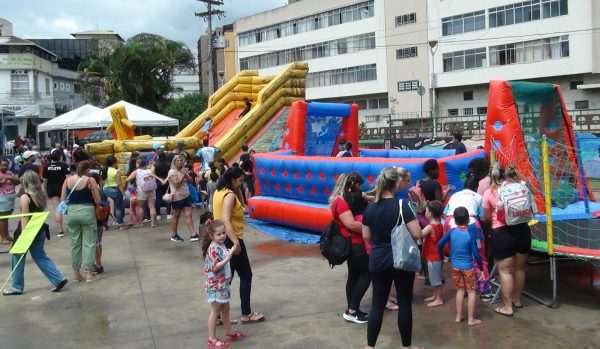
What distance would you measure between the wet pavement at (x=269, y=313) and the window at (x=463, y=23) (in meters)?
31.1

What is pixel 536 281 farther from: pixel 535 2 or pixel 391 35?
pixel 391 35

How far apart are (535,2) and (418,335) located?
3235 centimetres

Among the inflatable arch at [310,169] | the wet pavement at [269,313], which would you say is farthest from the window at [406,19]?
the wet pavement at [269,313]

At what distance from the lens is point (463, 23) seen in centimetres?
3634

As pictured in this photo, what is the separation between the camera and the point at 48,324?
5.77 metres

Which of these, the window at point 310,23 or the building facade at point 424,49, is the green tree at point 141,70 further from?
the building facade at point 424,49

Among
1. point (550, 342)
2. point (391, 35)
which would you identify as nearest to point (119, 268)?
point (550, 342)

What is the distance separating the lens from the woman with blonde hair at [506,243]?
5516 millimetres

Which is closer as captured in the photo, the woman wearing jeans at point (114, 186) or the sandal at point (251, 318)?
the sandal at point (251, 318)

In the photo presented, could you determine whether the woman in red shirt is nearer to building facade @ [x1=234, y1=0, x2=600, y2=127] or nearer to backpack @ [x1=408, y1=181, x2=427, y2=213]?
backpack @ [x1=408, y1=181, x2=427, y2=213]

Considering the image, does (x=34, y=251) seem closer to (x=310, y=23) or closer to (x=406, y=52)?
(x=406, y=52)

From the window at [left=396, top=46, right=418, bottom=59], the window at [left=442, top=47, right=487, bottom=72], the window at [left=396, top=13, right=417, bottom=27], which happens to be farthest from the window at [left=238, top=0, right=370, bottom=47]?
the window at [left=442, top=47, right=487, bottom=72]

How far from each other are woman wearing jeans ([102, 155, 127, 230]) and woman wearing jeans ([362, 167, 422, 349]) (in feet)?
24.1

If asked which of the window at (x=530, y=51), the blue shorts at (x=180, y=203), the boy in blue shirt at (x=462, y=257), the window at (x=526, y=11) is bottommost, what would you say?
the boy in blue shirt at (x=462, y=257)
